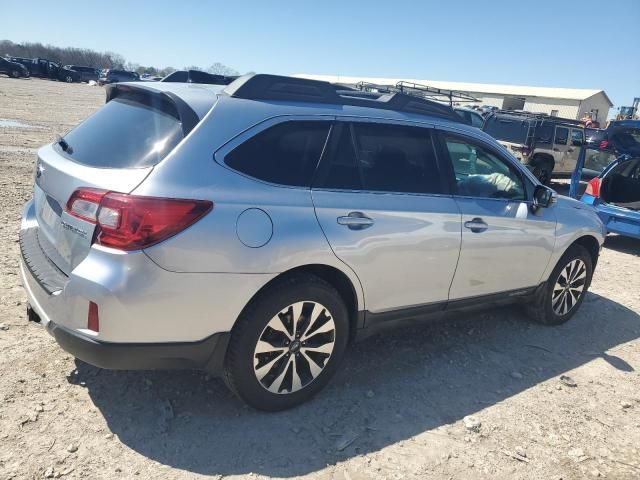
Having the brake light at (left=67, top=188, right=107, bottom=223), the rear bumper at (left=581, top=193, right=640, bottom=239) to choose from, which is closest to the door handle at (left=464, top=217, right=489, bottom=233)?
the brake light at (left=67, top=188, right=107, bottom=223)

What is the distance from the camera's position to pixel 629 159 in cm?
809

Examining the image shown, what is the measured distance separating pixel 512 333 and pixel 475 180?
1.56 meters

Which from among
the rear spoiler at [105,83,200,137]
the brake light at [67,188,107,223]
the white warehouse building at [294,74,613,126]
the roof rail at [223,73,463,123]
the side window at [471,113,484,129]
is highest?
the white warehouse building at [294,74,613,126]

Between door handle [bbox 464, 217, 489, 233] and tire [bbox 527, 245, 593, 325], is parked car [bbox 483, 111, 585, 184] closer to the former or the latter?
tire [bbox 527, 245, 593, 325]

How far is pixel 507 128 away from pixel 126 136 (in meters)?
11.6

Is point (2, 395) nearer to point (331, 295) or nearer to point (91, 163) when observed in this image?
point (91, 163)

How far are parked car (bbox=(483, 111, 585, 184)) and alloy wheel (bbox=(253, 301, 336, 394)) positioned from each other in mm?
10569

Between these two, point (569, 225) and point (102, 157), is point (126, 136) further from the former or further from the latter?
point (569, 225)

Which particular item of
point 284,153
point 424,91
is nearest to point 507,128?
point 424,91

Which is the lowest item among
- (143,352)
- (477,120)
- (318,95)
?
(143,352)

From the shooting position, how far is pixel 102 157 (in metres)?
2.71

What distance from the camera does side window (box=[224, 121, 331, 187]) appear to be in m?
2.71

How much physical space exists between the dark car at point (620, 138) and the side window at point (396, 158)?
5.51 m

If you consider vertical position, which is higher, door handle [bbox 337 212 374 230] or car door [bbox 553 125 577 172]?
car door [bbox 553 125 577 172]
